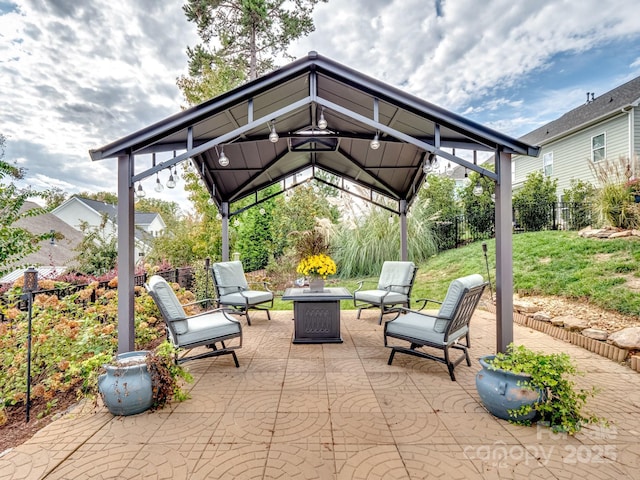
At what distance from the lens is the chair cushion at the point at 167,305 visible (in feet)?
10.7

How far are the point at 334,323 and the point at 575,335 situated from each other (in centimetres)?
322

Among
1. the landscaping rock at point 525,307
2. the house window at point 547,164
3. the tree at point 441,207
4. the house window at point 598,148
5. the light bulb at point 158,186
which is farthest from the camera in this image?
the house window at point 547,164

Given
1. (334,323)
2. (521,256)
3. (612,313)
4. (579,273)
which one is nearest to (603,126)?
(521,256)

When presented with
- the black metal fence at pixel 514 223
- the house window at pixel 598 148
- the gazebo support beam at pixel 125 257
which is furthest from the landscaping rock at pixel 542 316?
the house window at pixel 598 148

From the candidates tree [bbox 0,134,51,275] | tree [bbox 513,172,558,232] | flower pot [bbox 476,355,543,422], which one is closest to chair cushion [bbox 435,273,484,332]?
flower pot [bbox 476,355,543,422]

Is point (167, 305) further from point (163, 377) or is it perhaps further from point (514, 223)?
point (514, 223)

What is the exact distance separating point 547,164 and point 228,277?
14.4 metres

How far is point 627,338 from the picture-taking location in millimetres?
3631

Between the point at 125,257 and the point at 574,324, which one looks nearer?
the point at 125,257

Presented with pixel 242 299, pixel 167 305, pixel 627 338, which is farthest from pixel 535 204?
pixel 167 305

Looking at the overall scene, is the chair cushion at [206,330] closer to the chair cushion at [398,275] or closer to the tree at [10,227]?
the tree at [10,227]

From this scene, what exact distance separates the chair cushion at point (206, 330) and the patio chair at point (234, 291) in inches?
61.4

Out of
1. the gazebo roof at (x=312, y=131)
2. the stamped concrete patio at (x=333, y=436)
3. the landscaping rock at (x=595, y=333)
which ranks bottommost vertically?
the stamped concrete patio at (x=333, y=436)

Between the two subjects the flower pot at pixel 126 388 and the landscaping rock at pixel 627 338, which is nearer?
the flower pot at pixel 126 388
